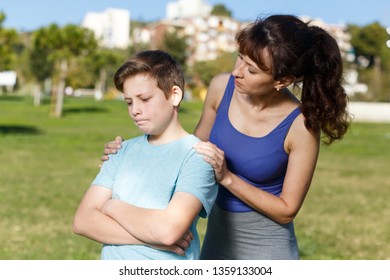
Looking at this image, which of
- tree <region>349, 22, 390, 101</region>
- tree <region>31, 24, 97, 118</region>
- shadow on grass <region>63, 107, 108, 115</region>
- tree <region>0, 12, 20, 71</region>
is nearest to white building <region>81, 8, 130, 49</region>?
tree <region>349, 22, 390, 101</region>

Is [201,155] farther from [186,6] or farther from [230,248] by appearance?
[186,6]

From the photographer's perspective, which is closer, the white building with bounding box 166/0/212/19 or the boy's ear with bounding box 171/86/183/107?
the boy's ear with bounding box 171/86/183/107

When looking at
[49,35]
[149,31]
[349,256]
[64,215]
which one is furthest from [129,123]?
[149,31]

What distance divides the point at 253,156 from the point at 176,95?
415mm

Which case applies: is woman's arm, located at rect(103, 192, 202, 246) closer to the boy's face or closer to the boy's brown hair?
the boy's face

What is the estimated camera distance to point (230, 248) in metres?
2.74

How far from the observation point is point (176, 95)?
2344 millimetres

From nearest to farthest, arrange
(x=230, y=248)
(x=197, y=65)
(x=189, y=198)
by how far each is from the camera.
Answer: (x=189, y=198)
(x=230, y=248)
(x=197, y=65)

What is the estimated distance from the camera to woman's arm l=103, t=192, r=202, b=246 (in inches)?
87.4

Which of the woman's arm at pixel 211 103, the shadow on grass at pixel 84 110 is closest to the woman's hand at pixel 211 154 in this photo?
the woman's arm at pixel 211 103

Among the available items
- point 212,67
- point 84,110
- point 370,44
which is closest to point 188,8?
point 370,44

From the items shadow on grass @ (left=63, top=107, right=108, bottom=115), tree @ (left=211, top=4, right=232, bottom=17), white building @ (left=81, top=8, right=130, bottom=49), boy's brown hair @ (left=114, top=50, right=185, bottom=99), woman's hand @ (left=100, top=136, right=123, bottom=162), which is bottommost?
white building @ (left=81, top=8, right=130, bottom=49)

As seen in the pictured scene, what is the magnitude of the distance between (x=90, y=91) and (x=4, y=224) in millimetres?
84097

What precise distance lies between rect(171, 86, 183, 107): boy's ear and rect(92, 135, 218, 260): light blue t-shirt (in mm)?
117
